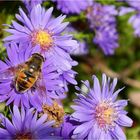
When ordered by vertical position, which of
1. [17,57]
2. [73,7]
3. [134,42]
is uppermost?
[134,42]

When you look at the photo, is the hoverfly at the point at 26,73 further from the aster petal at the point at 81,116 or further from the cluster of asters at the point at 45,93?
the aster petal at the point at 81,116

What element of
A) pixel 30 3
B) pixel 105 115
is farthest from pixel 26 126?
pixel 30 3

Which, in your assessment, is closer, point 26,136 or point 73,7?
point 26,136

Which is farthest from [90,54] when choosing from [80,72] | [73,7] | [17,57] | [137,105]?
[17,57]

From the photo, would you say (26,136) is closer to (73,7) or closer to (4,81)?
(4,81)

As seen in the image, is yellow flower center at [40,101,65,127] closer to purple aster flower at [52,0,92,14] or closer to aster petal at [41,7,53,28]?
aster petal at [41,7,53,28]

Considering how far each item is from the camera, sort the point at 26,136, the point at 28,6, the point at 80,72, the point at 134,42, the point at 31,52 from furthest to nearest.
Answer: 1. the point at 134,42
2. the point at 80,72
3. the point at 28,6
4. the point at 31,52
5. the point at 26,136
